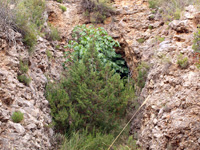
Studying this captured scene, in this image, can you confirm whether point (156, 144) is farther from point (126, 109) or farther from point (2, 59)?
point (2, 59)

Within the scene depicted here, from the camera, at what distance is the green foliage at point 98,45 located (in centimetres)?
697

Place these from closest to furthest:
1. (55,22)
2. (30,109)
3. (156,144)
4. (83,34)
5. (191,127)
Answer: (191,127)
(156,144)
(30,109)
(83,34)
(55,22)

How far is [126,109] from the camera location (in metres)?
5.98

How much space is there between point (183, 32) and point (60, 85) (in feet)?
12.1

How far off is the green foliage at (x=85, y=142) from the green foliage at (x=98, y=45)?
2.60 m

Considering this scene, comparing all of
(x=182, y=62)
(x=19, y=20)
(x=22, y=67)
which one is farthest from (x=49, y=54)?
(x=182, y=62)

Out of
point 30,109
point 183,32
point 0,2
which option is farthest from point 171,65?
point 0,2

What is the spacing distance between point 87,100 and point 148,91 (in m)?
1.66

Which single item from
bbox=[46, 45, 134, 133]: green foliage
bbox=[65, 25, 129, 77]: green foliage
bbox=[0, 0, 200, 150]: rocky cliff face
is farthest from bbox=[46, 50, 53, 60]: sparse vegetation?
bbox=[46, 45, 134, 133]: green foliage

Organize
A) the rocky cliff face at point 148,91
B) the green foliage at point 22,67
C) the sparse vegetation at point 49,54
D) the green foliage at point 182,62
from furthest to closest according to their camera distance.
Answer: the sparse vegetation at point 49,54 < the green foliage at point 22,67 < the green foliage at point 182,62 < the rocky cliff face at point 148,91

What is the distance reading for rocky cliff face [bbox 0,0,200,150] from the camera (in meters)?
3.77

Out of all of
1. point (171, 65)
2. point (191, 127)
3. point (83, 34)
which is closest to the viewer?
point (191, 127)

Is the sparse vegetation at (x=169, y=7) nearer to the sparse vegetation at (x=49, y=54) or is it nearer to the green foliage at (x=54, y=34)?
the green foliage at (x=54, y=34)

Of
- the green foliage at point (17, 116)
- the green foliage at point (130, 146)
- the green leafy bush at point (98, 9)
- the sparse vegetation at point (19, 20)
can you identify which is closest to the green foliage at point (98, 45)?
the green leafy bush at point (98, 9)
